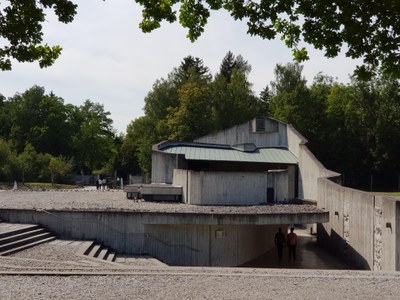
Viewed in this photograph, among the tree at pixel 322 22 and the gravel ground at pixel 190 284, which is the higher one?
the tree at pixel 322 22

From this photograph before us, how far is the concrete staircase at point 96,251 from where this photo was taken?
15.5 meters

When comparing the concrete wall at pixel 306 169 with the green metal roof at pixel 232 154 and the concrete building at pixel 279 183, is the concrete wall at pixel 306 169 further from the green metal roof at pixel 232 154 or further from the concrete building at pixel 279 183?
the green metal roof at pixel 232 154

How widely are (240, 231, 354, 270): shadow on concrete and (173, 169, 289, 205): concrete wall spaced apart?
288 cm

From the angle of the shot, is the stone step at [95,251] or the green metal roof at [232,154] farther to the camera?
the green metal roof at [232,154]

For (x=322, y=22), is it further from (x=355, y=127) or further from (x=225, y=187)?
(x=355, y=127)

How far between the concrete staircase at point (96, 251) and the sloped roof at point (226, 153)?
10.9 metres

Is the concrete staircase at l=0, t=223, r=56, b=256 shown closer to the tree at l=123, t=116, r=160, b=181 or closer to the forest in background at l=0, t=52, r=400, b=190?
the forest in background at l=0, t=52, r=400, b=190

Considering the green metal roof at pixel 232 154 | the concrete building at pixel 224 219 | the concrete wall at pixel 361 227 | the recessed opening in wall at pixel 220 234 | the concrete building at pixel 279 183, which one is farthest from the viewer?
the green metal roof at pixel 232 154

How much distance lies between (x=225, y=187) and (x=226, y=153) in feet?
23.7

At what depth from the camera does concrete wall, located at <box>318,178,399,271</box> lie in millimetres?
15438

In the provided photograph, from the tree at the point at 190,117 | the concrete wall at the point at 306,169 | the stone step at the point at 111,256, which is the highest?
the tree at the point at 190,117

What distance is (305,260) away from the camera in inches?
837

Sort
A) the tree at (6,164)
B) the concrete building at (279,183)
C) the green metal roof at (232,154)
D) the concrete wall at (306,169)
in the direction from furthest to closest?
1. the tree at (6,164)
2. the green metal roof at (232,154)
3. the concrete wall at (306,169)
4. the concrete building at (279,183)

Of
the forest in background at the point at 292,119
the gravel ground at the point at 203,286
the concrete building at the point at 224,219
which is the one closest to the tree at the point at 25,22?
the gravel ground at the point at 203,286
